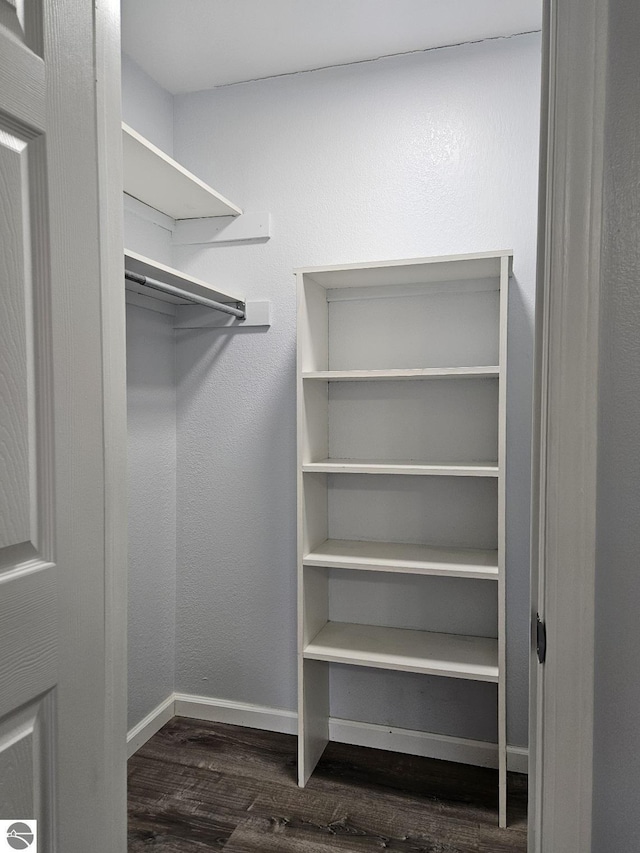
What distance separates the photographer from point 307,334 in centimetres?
210

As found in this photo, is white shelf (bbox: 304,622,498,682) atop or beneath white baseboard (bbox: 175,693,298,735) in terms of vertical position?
atop

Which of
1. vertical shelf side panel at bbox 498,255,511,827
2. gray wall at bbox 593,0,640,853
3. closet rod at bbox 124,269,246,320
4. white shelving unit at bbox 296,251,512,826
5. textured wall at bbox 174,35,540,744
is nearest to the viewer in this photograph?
gray wall at bbox 593,0,640,853

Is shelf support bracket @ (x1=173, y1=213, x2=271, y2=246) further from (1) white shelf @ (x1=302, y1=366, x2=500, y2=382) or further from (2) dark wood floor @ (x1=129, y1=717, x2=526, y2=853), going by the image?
(2) dark wood floor @ (x1=129, y1=717, x2=526, y2=853)

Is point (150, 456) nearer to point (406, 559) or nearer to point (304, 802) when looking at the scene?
point (406, 559)

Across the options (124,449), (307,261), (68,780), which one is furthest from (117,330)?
(307,261)

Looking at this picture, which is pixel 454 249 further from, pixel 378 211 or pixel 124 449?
pixel 124 449

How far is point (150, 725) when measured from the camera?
2.38 metres

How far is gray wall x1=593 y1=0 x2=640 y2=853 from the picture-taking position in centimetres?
65

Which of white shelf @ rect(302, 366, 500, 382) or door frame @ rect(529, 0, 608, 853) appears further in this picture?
white shelf @ rect(302, 366, 500, 382)

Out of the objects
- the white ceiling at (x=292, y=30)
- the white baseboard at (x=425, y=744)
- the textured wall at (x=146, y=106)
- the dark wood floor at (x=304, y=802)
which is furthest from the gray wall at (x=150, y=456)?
the white baseboard at (x=425, y=744)

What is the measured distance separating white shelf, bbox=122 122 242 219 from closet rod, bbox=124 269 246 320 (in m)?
0.32

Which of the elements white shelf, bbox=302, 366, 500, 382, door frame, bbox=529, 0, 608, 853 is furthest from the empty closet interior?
door frame, bbox=529, 0, 608, 853

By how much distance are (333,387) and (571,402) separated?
1628 mm

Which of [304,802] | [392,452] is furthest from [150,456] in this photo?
[304,802]
